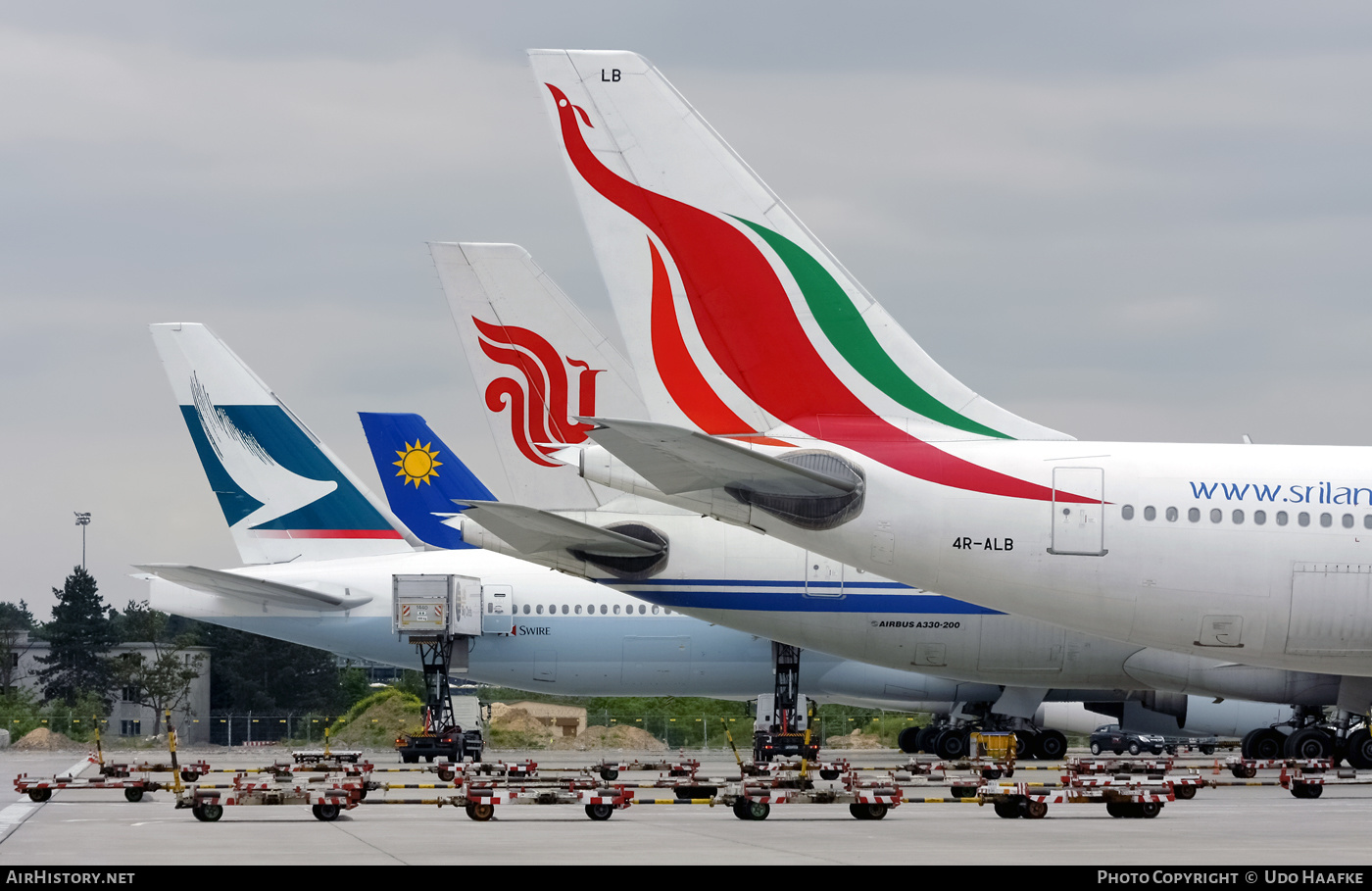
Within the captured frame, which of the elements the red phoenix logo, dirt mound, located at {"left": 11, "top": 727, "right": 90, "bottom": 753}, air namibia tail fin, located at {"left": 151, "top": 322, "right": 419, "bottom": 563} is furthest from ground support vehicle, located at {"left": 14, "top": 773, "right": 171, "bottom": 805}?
dirt mound, located at {"left": 11, "top": 727, "right": 90, "bottom": 753}

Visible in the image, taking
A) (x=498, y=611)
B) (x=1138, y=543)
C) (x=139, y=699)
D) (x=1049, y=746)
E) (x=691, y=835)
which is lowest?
(x=139, y=699)

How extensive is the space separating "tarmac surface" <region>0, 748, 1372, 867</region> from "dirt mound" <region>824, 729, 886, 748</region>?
113 ft

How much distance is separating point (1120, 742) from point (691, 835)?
115ft

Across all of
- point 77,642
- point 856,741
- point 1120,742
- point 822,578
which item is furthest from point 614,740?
point 77,642

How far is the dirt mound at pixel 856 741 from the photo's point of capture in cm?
5825

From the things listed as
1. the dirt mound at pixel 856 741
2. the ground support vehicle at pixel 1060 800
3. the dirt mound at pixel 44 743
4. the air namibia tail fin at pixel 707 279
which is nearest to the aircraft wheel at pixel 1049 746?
the ground support vehicle at pixel 1060 800

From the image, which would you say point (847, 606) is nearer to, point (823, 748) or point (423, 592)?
point (423, 592)

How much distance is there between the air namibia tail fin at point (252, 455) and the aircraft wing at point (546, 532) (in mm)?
12636

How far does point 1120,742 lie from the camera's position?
163 feet

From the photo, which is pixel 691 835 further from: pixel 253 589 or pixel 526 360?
pixel 253 589

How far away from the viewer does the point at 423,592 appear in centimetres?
3456

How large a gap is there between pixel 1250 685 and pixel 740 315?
655 inches

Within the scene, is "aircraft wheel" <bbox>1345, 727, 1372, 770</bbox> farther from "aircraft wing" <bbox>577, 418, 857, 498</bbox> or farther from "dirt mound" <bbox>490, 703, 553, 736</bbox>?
"dirt mound" <bbox>490, 703, 553, 736</bbox>

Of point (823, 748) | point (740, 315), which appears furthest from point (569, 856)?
point (823, 748)
